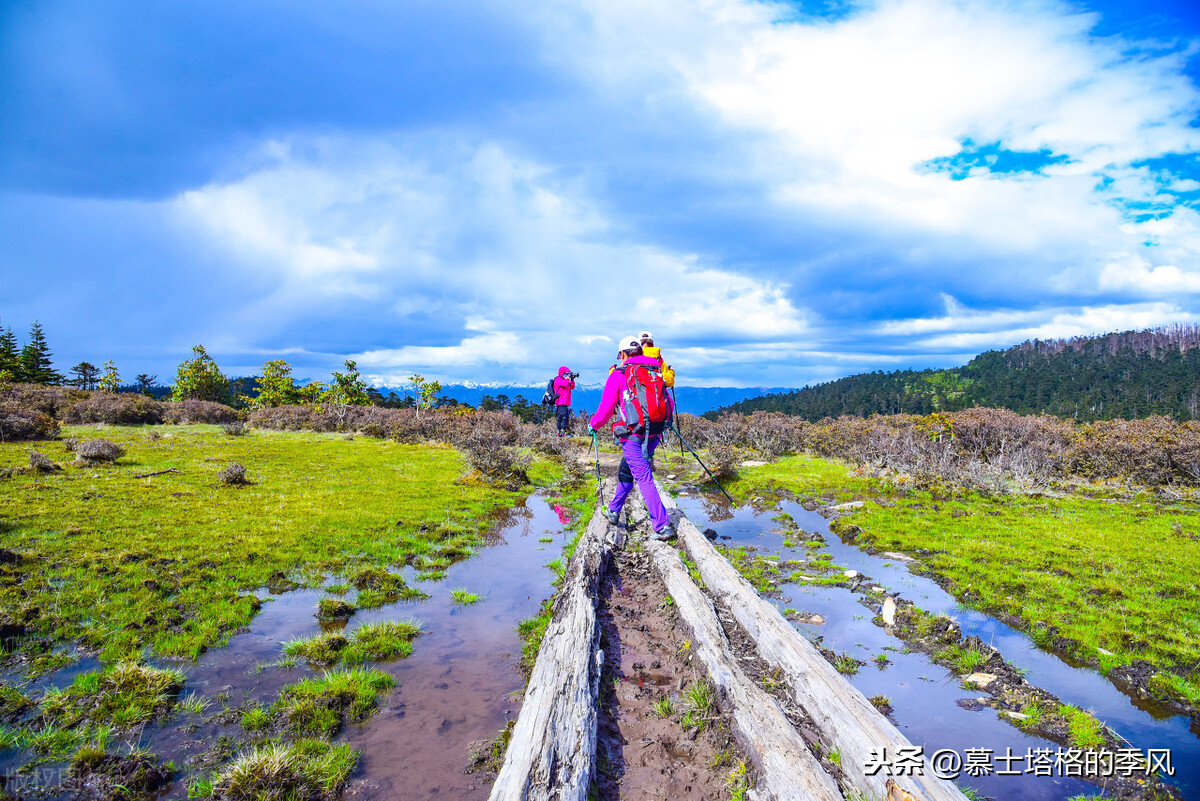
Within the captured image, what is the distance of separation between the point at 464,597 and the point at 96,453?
55.4 feet

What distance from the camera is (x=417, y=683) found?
19.0 feet

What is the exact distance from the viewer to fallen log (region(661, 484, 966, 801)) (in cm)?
364

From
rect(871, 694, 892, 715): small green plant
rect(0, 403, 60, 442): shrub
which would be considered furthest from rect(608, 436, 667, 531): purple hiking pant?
rect(0, 403, 60, 442): shrub

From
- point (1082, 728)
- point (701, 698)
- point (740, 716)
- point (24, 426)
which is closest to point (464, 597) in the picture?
point (701, 698)

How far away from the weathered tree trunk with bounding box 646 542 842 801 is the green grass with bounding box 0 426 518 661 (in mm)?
5239

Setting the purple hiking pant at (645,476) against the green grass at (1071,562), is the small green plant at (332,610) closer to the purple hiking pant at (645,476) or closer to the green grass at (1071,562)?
the purple hiking pant at (645,476)

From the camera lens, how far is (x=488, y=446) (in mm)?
20516

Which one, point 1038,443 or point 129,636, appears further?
point 1038,443

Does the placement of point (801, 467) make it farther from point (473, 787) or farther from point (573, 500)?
point (473, 787)

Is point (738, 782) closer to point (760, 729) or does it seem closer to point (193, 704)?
point (760, 729)

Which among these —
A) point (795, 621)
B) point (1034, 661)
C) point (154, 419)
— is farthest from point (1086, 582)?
point (154, 419)

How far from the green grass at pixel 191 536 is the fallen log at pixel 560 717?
375cm

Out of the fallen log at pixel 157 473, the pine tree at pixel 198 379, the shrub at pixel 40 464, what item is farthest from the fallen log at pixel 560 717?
the pine tree at pixel 198 379

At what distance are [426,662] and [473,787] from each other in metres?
2.31
